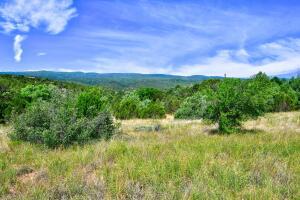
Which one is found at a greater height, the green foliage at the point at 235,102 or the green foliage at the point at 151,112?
the green foliage at the point at 235,102

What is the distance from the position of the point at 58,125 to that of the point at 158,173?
18.8 feet

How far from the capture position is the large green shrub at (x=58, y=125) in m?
Result: 10.6

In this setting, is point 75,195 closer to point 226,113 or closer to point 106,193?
point 106,193

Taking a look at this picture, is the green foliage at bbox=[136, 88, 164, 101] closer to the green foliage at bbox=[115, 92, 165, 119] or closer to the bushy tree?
the green foliage at bbox=[115, 92, 165, 119]

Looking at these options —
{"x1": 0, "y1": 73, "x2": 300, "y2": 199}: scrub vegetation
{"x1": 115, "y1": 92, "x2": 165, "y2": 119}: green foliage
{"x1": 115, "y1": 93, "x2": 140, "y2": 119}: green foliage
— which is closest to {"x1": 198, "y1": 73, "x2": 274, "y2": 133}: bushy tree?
{"x1": 0, "y1": 73, "x2": 300, "y2": 199}: scrub vegetation

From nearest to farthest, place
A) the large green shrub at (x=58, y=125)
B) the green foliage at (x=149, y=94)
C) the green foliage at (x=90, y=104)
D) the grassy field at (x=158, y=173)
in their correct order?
the grassy field at (x=158, y=173) → the large green shrub at (x=58, y=125) → the green foliage at (x=90, y=104) → the green foliage at (x=149, y=94)

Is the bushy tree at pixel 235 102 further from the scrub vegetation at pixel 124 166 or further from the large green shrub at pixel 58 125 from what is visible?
the scrub vegetation at pixel 124 166

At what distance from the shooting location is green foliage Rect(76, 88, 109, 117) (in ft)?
44.7

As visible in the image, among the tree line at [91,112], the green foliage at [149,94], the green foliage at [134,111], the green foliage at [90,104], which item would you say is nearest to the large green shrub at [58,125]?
the tree line at [91,112]

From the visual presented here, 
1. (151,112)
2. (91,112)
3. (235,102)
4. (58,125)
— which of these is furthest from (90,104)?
(151,112)

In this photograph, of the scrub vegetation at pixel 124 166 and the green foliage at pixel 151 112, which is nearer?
the scrub vegetation at pixel 124 166

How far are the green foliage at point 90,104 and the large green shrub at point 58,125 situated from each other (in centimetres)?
66

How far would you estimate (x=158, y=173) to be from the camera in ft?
19.7

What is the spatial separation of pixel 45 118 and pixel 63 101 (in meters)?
1.17
